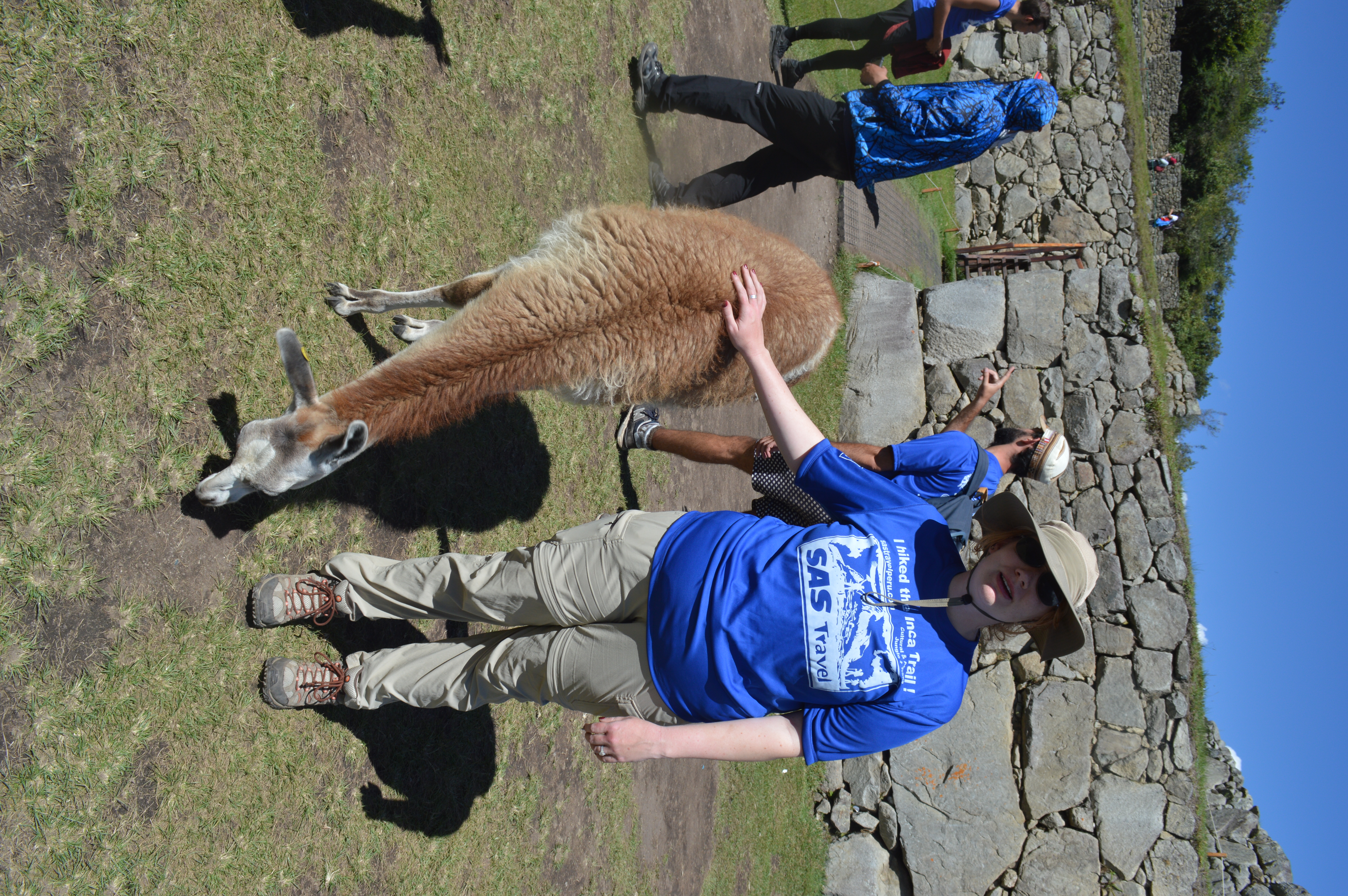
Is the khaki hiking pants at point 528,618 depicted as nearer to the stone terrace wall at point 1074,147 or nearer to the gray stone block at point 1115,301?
the gray stone block at point 1115,301

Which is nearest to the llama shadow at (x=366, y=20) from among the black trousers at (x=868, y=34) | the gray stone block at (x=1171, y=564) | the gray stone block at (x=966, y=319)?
the black trousers at (x=868, y=34)

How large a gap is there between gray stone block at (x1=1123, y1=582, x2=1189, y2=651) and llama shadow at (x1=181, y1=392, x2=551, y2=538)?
550 centimetres

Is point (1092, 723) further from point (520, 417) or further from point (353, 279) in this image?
point (353, 279)

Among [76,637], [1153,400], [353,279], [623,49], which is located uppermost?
[623,49]

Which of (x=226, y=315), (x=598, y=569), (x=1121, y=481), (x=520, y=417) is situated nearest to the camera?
(x=598, y=569)

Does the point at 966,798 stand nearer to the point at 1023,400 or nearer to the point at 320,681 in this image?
the point at 1023,400

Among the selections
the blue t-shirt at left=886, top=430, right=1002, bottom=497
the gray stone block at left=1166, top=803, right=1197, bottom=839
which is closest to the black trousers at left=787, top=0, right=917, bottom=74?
the blue t-shirt at left=886, top=430, right=1002, bottom=497

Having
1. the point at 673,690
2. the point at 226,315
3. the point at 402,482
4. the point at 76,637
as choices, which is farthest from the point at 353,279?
the point at 673,690

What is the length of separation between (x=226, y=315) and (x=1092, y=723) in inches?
290

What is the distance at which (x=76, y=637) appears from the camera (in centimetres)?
275

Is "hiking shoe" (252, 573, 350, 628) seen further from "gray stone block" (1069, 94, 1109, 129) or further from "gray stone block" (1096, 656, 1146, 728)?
"gray stone block" (1069, 94, 1109, 129)

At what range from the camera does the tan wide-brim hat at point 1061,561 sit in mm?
2430

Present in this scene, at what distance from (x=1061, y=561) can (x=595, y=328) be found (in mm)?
2068

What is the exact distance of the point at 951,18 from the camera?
19.2 ft
